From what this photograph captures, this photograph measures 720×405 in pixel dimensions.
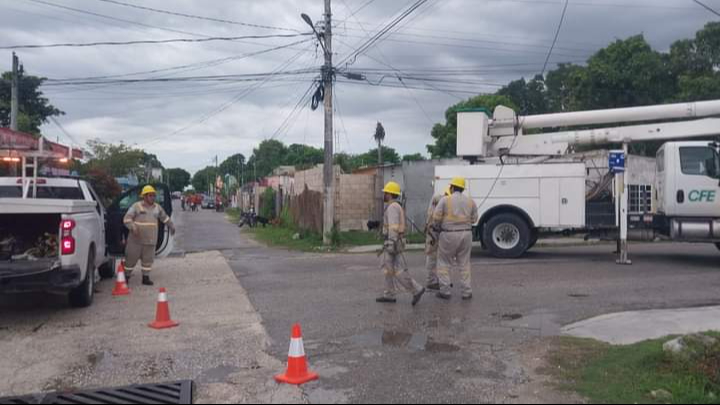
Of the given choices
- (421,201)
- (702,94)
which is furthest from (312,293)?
(702,94)

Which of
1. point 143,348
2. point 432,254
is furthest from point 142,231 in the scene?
point 432,254

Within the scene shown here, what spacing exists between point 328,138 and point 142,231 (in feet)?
30.2

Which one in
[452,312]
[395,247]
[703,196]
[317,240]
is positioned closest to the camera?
[452,312]

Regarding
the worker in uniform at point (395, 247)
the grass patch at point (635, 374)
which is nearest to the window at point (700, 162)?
the worker in uniform at point (395, 247)

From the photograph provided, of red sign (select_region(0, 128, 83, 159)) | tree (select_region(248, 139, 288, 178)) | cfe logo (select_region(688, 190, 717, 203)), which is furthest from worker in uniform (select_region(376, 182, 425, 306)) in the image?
tree (select_region(248, 139, 288, 178))

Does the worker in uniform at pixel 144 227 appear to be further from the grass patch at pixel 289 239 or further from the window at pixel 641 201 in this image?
the window at pixel 641 201

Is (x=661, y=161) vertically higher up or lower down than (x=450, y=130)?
lower down

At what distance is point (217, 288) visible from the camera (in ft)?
38.8

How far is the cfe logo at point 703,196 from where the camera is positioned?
13.8m

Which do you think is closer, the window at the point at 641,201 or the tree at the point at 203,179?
the window at the point at 641,201

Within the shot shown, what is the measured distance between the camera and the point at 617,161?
1402 cm

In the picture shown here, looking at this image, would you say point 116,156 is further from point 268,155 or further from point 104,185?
point 268,155

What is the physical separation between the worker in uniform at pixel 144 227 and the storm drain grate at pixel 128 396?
5.85 m

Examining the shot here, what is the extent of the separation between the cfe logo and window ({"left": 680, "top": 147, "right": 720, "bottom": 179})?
33 cm
